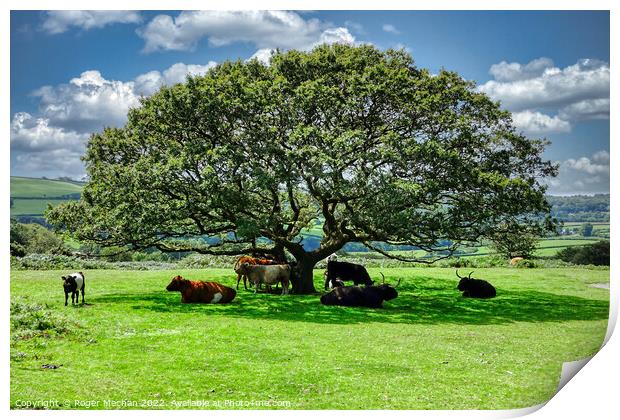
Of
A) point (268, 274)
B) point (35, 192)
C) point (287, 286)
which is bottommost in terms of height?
point (287, 286)

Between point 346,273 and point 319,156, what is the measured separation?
6.79 metres

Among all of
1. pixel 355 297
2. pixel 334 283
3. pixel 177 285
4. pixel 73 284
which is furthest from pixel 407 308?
pixel 73 284

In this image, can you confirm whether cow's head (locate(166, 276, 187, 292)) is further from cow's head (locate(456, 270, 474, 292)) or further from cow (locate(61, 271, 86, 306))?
cow's head (locate(456, 270, 474, 292))

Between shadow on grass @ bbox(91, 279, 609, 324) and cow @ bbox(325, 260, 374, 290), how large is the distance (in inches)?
75.0

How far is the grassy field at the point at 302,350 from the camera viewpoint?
1129 cm

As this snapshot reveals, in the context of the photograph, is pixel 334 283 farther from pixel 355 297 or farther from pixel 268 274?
pixel 355 297

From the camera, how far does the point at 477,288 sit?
21844mm

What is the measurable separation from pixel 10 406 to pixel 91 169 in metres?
10.2

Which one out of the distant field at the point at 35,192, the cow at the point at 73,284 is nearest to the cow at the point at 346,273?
the distant field at the point at 35,192
